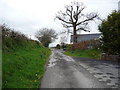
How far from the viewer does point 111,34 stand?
1966cm

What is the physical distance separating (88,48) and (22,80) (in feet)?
84.3

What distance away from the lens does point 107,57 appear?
20625mm

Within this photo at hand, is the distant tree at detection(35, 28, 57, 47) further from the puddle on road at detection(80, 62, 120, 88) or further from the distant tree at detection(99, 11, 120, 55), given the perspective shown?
the puddle on road at detection(80, 62, 120, 88)

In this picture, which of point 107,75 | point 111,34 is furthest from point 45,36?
point 107,75

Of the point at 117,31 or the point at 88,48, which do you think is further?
the point at 88,48

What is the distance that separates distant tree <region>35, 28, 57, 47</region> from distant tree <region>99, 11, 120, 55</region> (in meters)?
43.9

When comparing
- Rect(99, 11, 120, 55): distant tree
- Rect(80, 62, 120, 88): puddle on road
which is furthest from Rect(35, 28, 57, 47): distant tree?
Rect(80, 62, 120, 88): puddle on road

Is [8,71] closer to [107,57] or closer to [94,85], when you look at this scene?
[94,85]

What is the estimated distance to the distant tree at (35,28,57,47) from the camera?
63.5 m

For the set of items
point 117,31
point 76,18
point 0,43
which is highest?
point 76,18

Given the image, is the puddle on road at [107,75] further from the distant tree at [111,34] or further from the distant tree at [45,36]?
the distant tree at [45,36]

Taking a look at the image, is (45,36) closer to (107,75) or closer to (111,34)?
(111,34)

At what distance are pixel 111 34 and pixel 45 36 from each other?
150 feet

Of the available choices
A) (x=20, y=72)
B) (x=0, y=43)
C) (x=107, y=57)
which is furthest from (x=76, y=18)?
(x=20, y=72)
